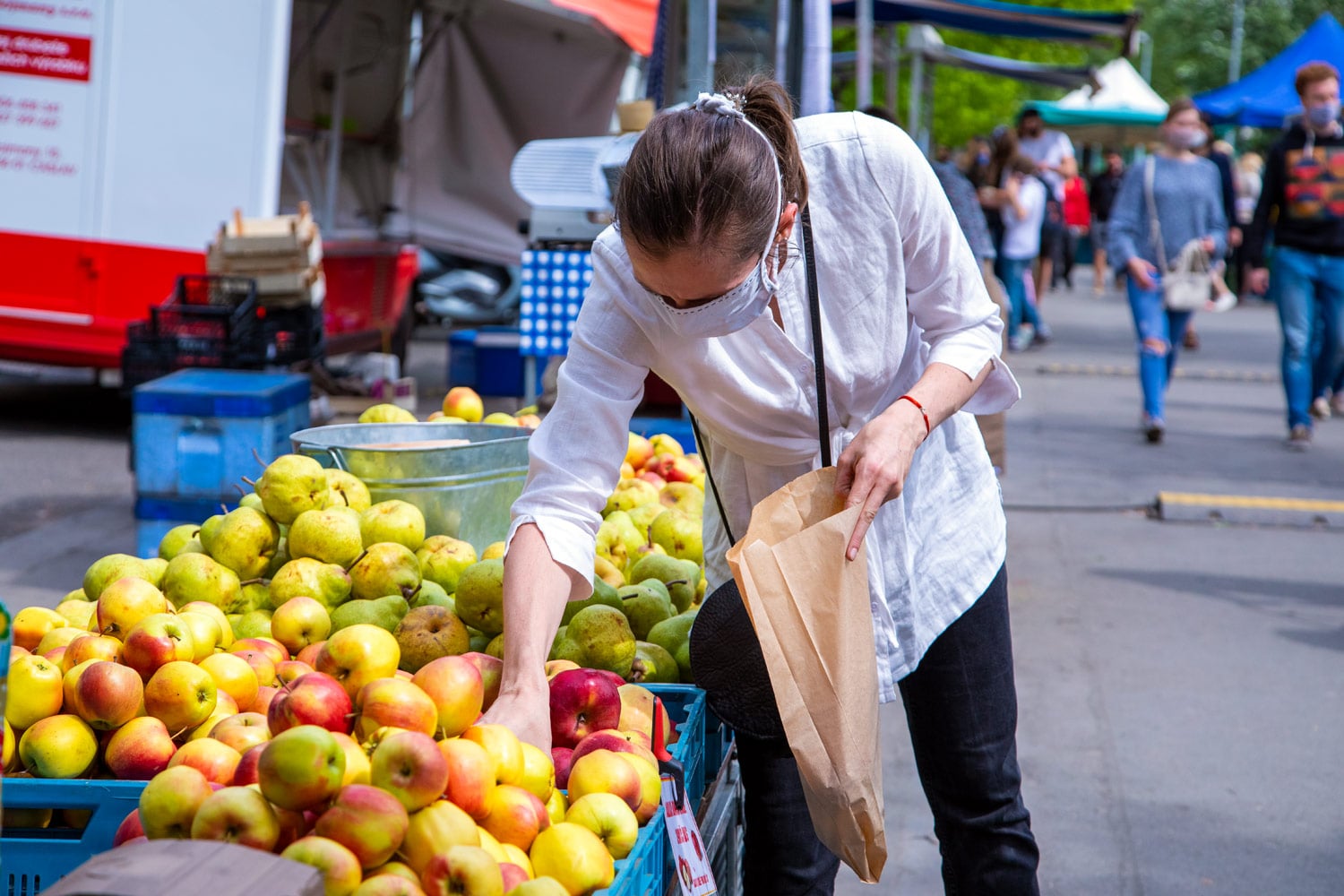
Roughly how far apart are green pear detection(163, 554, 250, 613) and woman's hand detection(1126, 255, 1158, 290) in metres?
7.38

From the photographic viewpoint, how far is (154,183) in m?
8.18

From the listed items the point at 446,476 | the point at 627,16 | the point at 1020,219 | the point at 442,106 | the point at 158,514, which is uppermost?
the point at 627,16

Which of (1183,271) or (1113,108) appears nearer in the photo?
(1183,271)

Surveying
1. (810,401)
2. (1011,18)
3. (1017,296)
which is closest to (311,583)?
(810,401)

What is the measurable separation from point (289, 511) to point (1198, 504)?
608cm

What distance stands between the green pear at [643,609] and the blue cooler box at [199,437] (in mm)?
2600

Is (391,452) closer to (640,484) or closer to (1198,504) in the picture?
(640,484)

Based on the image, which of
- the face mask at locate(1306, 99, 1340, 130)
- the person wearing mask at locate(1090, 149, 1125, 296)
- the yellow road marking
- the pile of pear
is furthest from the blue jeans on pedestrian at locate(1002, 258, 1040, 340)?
the pile of pear

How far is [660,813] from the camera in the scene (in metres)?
2.12

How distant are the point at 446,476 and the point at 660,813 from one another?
1.42m

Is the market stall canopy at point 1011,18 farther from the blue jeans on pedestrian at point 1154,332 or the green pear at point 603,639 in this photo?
the green pear at point 603,639

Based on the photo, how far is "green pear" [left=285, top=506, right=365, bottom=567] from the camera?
118 inches

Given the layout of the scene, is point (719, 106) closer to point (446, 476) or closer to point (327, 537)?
point (327, 537)

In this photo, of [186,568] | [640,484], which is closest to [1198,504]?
[640,484]
